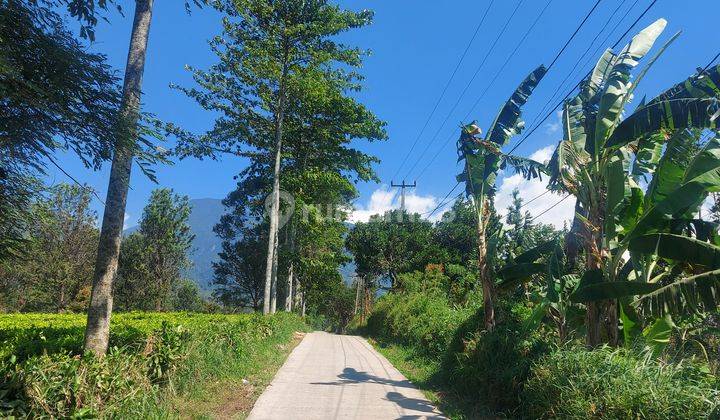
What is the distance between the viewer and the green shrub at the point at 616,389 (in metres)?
4.88

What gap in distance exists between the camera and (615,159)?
859 centimetres

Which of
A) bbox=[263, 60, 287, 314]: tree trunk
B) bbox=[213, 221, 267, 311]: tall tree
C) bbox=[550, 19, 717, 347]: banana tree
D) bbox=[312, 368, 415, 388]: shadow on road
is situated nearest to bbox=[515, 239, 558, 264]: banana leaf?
bbox=[550, 19, 717, 347]: banana tree

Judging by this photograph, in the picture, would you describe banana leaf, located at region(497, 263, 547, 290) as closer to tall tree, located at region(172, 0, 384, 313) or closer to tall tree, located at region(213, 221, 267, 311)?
tall tree, located at region(172, 0, 384, 313)

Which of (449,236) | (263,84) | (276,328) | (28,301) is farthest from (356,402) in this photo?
(28,301)

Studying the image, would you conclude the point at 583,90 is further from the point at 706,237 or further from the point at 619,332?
the point at 619,332

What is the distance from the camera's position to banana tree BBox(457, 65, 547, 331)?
10891mm

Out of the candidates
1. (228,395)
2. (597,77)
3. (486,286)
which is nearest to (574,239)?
(486,286)

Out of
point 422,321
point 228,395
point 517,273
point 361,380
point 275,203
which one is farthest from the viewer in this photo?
point 275,203

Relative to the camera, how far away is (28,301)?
130 feet

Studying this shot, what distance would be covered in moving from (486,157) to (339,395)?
6.29 meters

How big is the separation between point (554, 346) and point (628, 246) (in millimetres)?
1927

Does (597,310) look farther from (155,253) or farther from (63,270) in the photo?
(155,253)

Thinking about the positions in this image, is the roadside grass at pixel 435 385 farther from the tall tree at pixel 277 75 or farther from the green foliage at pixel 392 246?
the green foliage at pixel 392 246

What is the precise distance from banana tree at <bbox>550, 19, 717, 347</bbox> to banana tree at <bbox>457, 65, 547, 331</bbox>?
1.78 m
